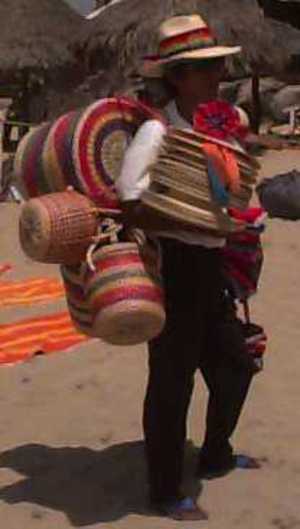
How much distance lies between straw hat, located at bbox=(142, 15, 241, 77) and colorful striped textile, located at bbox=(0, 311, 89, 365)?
7.02ft

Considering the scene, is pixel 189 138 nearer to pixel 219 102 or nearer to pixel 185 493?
pixel 219 102

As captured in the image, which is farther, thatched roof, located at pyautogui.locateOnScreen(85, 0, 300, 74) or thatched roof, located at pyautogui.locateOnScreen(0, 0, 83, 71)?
thatched roof, located at pyautogui.locateOnScreen(0, 0, 83, 71)

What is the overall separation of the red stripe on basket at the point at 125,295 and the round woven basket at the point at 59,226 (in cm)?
16

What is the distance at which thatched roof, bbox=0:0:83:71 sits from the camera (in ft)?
59.4

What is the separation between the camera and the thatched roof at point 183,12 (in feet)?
47.1

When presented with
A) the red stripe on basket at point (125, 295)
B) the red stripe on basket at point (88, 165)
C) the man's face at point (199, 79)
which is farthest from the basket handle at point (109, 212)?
the man's face at point (199, 79)

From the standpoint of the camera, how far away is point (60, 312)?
6.29 metres

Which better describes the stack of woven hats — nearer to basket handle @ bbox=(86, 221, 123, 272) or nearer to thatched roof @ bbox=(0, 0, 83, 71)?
basket handle @ bbox=(86, 221, 123, 272)

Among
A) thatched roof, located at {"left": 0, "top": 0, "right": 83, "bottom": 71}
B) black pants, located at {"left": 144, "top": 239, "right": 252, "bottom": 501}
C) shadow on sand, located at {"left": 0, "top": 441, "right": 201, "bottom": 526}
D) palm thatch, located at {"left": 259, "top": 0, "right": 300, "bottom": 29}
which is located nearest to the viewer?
black pants, located at {"left": 144, "top": 239, "right": 252, "bottom": 501}

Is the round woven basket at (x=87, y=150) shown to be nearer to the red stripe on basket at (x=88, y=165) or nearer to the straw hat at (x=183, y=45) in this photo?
the red stripe on basket at (x=88, y=165)

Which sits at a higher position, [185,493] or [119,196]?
[119,196]

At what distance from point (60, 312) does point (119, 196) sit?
3260 millimetres

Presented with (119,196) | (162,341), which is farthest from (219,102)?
(162,341)

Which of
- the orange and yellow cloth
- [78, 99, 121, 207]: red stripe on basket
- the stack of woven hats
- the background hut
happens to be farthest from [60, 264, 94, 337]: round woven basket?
the background hut
